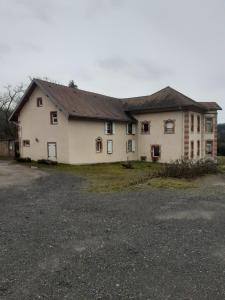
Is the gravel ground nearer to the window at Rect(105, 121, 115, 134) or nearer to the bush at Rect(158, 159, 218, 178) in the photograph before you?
the bush at Rect(158, 159, 218, 178)

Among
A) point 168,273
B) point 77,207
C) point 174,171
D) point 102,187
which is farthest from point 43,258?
point 174,171

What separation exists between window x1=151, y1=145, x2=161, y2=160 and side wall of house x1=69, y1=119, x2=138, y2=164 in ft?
10.9

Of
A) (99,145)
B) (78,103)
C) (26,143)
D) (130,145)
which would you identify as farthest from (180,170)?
(26,143)

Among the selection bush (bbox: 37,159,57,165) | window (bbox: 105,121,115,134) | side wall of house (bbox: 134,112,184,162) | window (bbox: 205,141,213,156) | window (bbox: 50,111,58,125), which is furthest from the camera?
window (bbox: 205,141,213,156)

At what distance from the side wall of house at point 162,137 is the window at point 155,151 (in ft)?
1.24

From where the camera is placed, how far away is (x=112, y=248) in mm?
7285

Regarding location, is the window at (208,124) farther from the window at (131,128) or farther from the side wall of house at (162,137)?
the window at (131,128)

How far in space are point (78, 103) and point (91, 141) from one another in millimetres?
4173

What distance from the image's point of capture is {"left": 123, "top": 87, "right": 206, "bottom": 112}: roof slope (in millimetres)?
33125

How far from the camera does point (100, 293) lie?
204 inches

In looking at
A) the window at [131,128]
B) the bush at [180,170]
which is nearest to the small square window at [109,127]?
the window at [131,128]

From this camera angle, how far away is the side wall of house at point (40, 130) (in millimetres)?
29045

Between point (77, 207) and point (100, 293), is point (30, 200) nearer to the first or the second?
point (77, 207)

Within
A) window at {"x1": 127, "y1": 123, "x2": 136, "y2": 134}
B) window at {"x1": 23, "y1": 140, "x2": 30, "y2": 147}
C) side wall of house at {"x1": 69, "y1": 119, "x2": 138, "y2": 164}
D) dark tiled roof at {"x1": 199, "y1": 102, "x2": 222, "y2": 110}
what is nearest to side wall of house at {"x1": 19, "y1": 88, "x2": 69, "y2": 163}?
window at {"x1": 23, "y1": 140, "x2": 30, "y2": 147}
